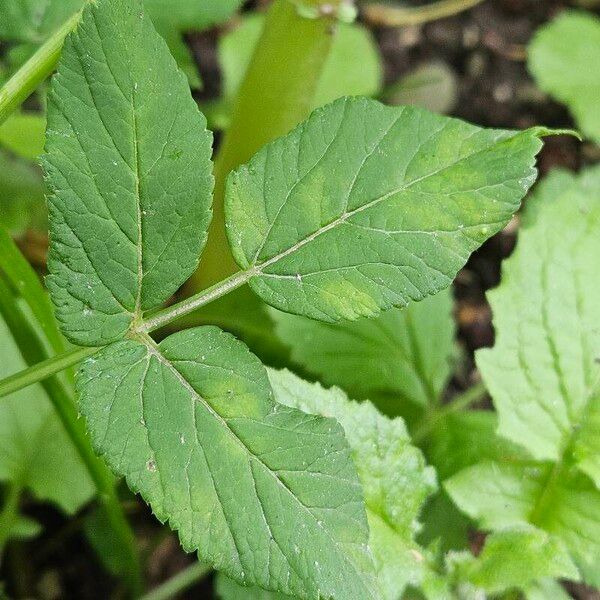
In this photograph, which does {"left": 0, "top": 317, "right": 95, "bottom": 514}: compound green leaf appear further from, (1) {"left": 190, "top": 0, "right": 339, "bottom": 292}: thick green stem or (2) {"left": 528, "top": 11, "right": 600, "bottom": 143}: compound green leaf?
(2) {"left": 528, "top": 11, "right": 600, "bottom": 143}: compound green leaf

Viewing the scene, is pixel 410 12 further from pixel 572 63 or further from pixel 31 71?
pixel 31 71

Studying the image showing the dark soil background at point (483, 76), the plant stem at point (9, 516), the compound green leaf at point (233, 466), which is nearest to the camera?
the compound green leaf at point (233, 466)

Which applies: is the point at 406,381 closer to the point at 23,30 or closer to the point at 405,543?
the point at 405,543

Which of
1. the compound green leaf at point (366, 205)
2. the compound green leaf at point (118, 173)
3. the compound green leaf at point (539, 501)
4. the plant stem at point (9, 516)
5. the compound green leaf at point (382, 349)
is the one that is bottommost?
the compound green leaf at point (539, 501)

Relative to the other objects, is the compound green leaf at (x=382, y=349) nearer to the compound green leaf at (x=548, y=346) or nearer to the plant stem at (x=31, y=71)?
the compound green leaf at (x=548, y=346)

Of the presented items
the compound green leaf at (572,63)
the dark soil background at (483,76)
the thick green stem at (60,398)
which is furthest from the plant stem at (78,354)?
the compound green leaf at (572,63)

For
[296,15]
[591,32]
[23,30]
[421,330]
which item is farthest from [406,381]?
[591,32]

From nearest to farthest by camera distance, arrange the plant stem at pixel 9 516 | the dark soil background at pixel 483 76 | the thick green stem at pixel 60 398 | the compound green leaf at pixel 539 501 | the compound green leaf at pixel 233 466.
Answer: the compound green leaf at pixel 233 466, the thick green stem at pixel 60 398, the compound green leaf at pixel 539 501, the plant stem at pixel 9 516, the dark soil background at pixel 483 76
